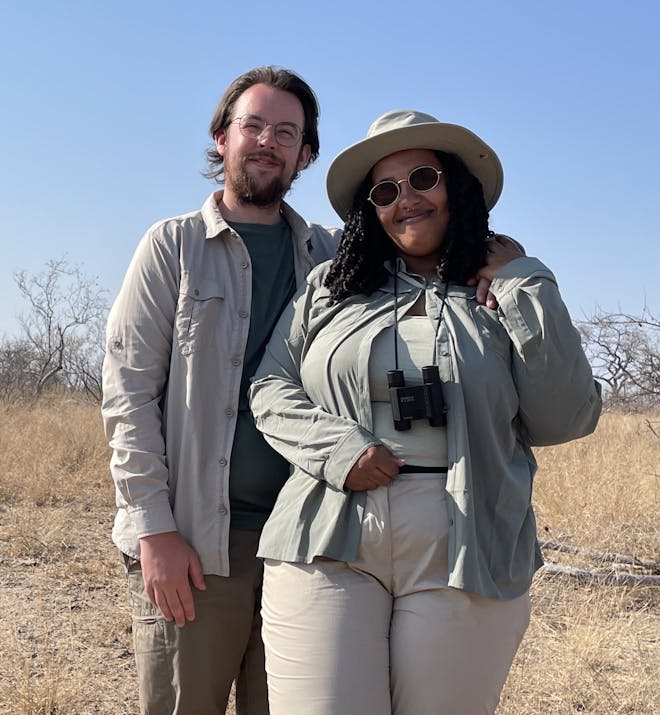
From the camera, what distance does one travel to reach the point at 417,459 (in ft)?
6.94

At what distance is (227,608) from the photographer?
2.62 m

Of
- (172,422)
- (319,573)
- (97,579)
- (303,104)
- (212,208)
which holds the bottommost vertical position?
(97,579)

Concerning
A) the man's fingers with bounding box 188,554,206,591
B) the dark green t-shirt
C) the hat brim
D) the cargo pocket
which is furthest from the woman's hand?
the cargo pocket

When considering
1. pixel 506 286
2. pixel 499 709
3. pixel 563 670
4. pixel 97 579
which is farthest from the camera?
pixel 97 579

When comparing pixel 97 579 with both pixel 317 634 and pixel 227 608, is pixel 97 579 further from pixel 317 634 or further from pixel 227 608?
pixel 317 634

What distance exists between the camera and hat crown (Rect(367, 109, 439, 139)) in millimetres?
2361

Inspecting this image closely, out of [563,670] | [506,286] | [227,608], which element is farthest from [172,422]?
[563,670]

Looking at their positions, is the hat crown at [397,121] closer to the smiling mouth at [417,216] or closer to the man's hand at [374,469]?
the smiling mouth at [417,216]

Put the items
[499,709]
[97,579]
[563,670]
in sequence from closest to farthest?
[499,709] < [563,670] < [97,579]

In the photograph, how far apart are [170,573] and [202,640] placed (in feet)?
0.84

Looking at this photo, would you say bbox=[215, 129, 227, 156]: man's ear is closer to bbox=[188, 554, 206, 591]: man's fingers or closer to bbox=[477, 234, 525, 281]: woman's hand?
bbox=[477, 234, 525, 281]: woman's hand

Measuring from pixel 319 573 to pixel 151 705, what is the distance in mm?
938

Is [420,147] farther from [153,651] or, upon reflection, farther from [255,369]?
[153,651]

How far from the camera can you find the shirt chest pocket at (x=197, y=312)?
2.61m
